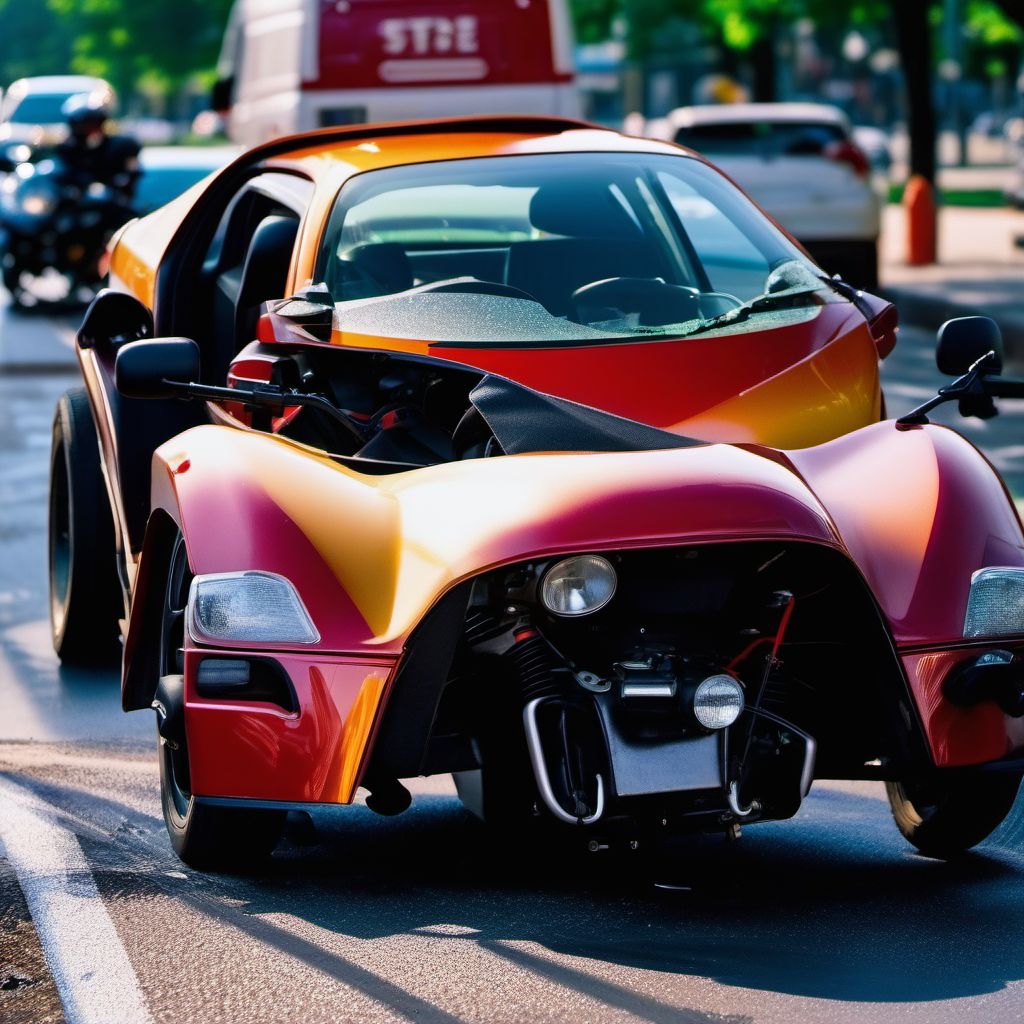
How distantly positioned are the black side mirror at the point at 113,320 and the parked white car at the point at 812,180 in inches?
511

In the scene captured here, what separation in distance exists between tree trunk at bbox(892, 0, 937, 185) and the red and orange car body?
857 inches

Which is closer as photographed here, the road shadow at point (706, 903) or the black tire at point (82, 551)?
the road shadow at point (706, 903)

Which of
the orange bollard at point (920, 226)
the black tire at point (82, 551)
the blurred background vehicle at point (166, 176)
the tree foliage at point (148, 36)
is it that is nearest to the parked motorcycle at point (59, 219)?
the blurred background vehicle at point (166, 176)

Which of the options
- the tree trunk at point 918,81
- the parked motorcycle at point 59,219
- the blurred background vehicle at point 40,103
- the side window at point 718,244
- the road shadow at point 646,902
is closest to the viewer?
the road shadow at point 646,902

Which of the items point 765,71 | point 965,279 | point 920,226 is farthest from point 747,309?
point 765,71

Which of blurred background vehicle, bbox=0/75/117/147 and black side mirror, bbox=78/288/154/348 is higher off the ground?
black side mirror, bbox=78/288/154/348

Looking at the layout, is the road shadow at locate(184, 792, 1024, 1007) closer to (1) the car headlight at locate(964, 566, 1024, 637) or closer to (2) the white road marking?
(2) the white road marking

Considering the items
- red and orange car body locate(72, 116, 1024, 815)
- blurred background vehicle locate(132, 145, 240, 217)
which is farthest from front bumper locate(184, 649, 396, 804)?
blurred background vehicle locate(132, 145, 240, 217)

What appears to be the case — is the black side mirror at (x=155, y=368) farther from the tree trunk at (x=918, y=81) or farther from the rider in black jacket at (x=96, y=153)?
the tree trunk at (x=918, y=81)

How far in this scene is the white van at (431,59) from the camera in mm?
16156

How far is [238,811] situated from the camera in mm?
4477

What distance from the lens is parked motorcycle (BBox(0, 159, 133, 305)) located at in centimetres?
2014

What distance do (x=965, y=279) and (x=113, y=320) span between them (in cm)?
1554

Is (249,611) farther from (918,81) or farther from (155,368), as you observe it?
(918,81)
